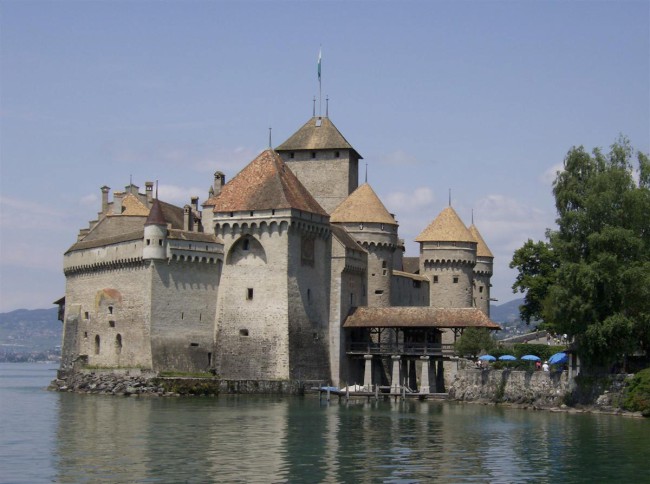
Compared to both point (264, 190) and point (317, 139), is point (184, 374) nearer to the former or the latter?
point (264, 190)

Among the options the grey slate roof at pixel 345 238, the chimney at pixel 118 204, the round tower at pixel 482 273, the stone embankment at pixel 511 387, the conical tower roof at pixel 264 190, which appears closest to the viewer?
the stone embankment at pixel 511 387

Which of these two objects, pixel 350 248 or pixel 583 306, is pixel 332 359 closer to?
pixel 350 248

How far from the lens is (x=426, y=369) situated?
6600 cm

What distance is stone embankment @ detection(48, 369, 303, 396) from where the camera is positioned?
64812mm

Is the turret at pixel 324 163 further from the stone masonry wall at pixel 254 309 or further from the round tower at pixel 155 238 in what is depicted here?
the round tower at pixel 155 238

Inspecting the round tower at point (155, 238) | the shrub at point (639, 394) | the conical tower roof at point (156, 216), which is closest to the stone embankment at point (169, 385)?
the round tower at point (155, 238)

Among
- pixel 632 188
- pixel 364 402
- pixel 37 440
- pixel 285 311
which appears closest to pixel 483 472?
pixel 37 440

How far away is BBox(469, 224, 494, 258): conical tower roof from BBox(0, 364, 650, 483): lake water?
31.6 metres

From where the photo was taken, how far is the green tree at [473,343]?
64.6 metres

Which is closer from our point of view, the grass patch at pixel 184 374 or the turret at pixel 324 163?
the grass patch at pixel 184 374

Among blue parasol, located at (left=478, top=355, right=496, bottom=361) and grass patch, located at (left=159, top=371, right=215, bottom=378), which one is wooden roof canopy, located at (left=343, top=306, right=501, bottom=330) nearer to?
blue parasol, located at (left=478, top=355, right=496, bottom=361)

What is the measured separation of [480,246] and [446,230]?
30.2ft

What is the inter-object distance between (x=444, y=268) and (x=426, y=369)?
15.8m

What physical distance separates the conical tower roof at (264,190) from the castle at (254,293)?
0.28 feet
